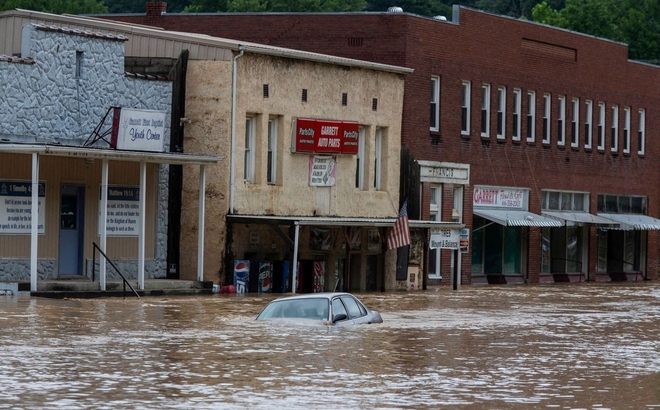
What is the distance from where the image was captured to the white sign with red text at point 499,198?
53.2m

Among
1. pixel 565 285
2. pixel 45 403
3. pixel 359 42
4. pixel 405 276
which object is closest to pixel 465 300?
pixel 405 276

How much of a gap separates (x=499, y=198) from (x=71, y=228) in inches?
848

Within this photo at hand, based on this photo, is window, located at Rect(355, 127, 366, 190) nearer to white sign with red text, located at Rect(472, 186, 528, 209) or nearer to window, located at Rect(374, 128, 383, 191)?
window, located at Rect(374, 128, 383, 191)

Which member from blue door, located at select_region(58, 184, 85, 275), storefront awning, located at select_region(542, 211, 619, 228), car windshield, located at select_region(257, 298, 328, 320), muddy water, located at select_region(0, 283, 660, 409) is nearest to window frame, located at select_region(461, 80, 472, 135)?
storefront awning, located at select_region(542, 211, 619, 228)

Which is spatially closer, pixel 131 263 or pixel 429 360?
pixel 429 360

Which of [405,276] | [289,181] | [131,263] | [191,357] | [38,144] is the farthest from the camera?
[405,276]

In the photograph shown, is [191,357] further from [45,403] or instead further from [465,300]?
[465,300]

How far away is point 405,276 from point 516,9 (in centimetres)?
6907

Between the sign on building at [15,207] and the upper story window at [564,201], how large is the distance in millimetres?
26726

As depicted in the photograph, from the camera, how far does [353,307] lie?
2675cm

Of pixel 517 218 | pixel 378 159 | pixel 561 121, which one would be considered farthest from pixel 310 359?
pixel 561 121

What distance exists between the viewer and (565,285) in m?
56.0

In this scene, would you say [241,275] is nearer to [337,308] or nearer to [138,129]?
[138,129]

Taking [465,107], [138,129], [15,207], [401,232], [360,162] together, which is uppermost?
[465,107]
